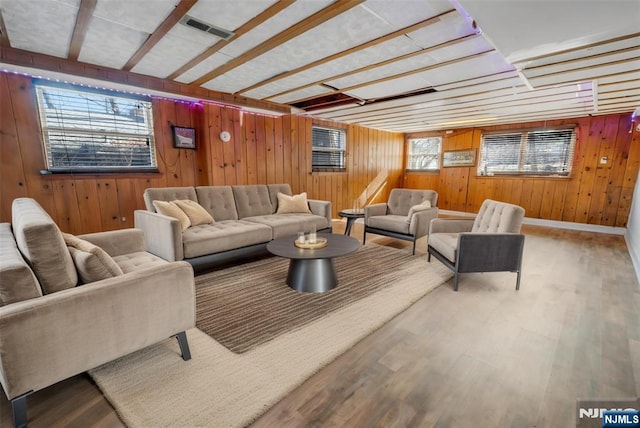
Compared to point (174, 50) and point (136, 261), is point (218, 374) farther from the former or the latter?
point (174, 50)

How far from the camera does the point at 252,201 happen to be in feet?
13.2

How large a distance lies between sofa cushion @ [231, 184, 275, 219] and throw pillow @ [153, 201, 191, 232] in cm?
87

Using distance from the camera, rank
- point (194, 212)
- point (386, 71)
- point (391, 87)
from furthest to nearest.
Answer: point (391, 87)
point (194, 212)
point (386, 71)

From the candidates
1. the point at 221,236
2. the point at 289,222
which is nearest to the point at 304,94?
the point at 289,222

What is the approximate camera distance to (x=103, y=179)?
134 inches

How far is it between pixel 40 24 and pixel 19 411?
2.59 metres

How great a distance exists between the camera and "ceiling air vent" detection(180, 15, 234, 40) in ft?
6.41

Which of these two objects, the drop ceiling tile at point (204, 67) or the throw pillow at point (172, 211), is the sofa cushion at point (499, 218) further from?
the throw pillow at point (172, 211)

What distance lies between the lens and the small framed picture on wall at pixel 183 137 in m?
3.92

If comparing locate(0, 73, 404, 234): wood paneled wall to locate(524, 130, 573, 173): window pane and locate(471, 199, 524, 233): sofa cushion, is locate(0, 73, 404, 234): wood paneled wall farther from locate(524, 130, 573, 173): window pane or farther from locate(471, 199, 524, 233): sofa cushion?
locate(524, 130, 573, 173): window pane

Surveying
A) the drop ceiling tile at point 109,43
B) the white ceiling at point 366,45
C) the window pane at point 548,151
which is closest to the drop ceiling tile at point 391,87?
the white ceiling at point 366,45

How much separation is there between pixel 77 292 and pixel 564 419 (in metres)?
2.37

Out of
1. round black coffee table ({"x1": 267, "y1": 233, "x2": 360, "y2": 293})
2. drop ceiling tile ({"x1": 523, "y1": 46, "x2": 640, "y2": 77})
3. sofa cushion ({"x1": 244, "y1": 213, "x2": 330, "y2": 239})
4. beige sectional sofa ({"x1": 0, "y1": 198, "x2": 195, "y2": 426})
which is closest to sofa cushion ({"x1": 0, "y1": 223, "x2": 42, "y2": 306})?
beige sectional sofa ({"x1": 0, "y1": 198, "x2": 195, "y2": 426})

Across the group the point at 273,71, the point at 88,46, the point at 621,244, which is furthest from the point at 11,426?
the point at 621,244
